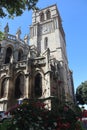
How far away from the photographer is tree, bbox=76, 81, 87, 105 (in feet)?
121

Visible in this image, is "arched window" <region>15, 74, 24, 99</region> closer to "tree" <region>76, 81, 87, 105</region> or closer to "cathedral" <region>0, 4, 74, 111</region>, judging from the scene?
"cathedral" <region>0, 4, 74, 111</region>

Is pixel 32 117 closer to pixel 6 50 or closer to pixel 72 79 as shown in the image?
pixel 6 50

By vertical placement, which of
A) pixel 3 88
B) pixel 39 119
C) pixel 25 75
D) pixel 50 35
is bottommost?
pixel 39 119

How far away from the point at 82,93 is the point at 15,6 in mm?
31268

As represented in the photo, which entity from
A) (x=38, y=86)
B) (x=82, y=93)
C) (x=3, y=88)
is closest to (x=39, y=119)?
(x=38, y=86)

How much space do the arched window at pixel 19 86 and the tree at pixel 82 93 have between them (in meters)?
20.1

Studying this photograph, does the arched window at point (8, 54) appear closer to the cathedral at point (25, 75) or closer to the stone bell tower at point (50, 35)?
the cathedral at point (25, 75)

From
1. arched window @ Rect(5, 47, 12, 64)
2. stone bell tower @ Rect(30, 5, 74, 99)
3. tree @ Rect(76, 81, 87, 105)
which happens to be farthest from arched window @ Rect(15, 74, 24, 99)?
tree @ Rect(76, 81, 87, 105)

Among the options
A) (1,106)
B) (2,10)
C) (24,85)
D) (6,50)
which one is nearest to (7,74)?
(24,85)

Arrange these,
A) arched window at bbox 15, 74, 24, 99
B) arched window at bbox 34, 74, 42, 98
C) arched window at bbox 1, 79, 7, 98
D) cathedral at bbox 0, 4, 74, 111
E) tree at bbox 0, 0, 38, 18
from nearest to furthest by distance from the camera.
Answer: tree at bbox 0, 0, 38, 18
cathedral at bbox 0, 4, 74, 111
arched window at bbox 34, 74, 42, 98
arched window at bbox 15, 74, 24, 99
arched window at bbox 1, 79, 7, 98

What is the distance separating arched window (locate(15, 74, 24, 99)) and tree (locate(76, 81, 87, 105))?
20.1 meters

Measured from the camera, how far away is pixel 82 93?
1485 inches

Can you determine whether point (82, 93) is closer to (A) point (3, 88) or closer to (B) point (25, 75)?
(B) point (25, 75)

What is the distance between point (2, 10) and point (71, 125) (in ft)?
28.2
